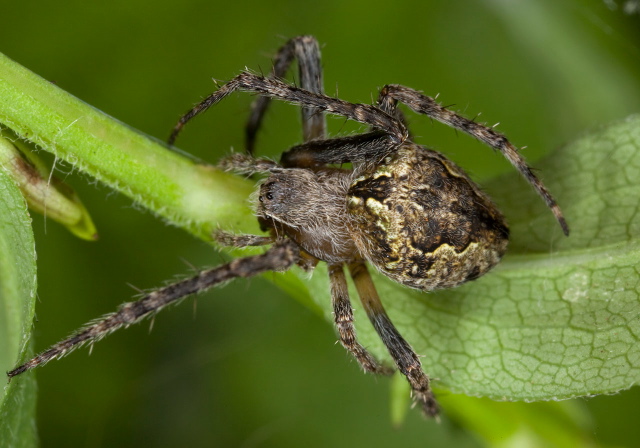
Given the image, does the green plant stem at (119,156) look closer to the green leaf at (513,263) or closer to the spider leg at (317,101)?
the green leaf at (513,263)

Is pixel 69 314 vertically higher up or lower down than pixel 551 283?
higher up

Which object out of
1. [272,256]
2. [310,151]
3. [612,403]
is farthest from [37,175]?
[612,403]

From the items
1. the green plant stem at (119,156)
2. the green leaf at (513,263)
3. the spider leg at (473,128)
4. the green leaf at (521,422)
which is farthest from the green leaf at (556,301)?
the green plant stem at (119,156)

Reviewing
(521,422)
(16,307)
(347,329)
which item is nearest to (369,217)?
(347,329)

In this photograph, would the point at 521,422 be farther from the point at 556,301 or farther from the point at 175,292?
the point at 175,292

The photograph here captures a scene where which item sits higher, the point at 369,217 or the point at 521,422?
the point at 369,217

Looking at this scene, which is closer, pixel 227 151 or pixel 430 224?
pixel 430 224

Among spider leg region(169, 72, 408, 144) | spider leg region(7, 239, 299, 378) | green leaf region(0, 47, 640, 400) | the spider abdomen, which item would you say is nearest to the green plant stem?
green leaf region(0, 47, 640, 400)

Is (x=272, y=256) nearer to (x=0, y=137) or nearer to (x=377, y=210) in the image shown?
(x=377, y=210)
